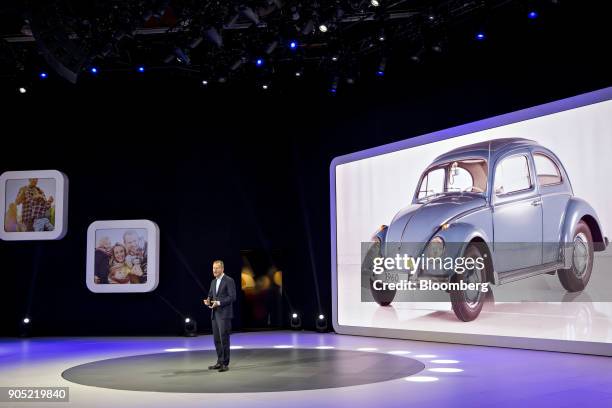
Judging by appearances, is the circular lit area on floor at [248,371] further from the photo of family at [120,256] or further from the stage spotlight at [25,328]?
the stage spotlight at [25,328]

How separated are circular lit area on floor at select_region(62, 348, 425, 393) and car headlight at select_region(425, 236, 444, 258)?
1918mm

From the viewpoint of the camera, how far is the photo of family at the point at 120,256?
1324 cm

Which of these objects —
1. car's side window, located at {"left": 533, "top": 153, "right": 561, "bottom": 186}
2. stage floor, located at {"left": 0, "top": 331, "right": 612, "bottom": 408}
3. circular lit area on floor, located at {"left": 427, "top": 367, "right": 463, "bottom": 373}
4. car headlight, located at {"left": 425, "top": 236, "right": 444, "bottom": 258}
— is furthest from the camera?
car headlight, located at {"left": 425, "top": 236, "right": 444, "bottom": 258}

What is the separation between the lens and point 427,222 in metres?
10.3

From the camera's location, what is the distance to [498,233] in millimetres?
9539

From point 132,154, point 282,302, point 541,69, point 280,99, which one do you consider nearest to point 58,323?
point 132,154

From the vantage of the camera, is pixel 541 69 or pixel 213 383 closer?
pixel 213 383

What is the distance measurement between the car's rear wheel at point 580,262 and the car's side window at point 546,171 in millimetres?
726

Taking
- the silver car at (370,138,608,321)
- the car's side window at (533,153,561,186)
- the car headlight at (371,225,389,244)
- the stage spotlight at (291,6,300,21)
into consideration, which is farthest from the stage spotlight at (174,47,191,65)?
the car's side window at (533,153,561,186)

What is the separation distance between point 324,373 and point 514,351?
10.9 feet

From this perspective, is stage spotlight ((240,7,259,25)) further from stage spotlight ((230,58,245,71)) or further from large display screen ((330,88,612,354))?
large display screen ((330,88,612,354))

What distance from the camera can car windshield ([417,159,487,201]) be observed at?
31.9ft

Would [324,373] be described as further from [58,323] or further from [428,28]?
[58,323]

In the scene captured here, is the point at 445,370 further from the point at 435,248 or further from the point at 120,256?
the point at 120,256
